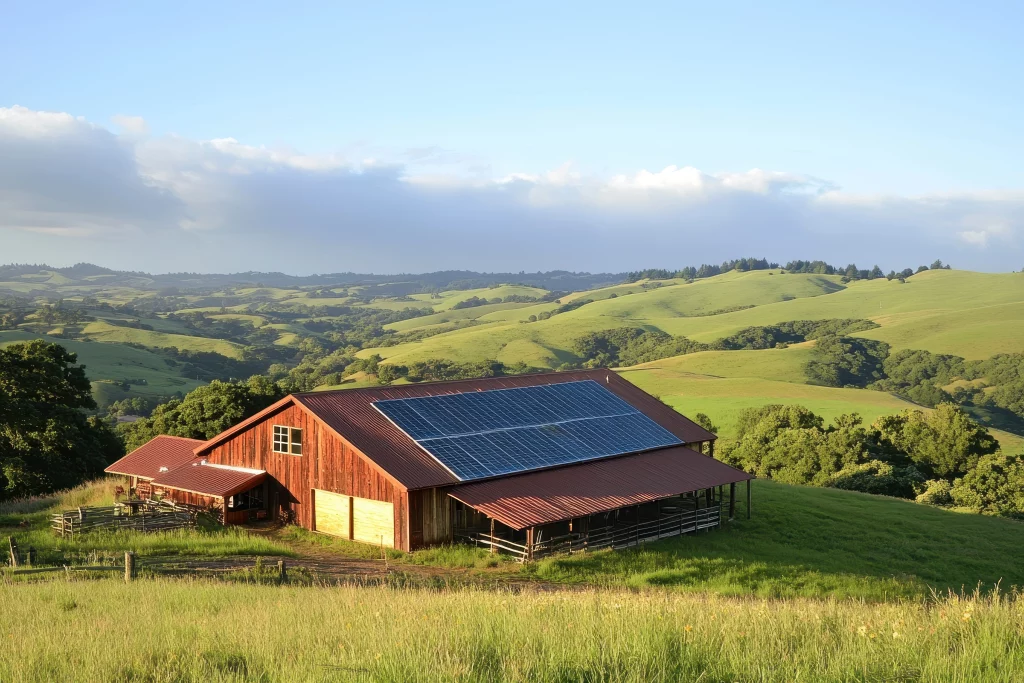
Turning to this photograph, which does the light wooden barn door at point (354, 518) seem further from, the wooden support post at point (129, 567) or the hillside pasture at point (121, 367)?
the hillside pasture at point (121, 367)

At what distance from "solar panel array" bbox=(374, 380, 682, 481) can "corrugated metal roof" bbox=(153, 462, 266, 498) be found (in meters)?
6.54

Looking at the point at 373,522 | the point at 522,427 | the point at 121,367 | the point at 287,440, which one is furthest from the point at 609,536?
the point at 121,367

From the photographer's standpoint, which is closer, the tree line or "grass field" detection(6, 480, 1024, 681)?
"grass field" detection(6, 480, 1024, 681)

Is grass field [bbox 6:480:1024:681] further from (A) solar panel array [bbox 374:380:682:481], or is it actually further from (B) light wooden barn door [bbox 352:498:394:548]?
(A) solar panel array [bbox 374:380:682:481]

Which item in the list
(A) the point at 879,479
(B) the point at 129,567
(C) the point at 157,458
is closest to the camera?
(B) the point at 129,567

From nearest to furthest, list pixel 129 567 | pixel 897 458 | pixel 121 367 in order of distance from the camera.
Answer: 1. pixel 129 567
2. pixel 897 458
3. pixel 121 367

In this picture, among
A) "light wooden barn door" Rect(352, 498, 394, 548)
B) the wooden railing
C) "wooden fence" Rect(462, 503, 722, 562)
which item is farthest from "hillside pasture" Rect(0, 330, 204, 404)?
"wooden fence" Rect(462, 503, 722, 562)

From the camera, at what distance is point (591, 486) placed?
1335 inches

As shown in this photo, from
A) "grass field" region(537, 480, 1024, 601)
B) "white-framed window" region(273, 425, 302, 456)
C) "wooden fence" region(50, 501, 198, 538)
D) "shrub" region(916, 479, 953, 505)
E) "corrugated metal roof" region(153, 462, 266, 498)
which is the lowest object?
"shrub" region(916, 479, 953, 505)

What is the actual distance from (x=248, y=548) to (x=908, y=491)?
146 feet

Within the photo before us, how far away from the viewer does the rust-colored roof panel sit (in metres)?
31.4

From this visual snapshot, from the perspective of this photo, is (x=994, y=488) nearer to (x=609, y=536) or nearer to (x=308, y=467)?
(x=609, y=536)

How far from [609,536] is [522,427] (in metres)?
7.77

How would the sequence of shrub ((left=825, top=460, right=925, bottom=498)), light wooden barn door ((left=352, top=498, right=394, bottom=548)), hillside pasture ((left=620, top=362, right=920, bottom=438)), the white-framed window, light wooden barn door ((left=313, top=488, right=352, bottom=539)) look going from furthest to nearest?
hillside pasture ((left=620, top=362, right=920, bottom=438))
shrub ((left=825, top=460, right=925, bottom=498))
the white-framed window
light wooden barn door ((left=313, top=488, right=352, bottom=539))
light wooden barn door ((left=352, top=498, right=394, bottom=548))
